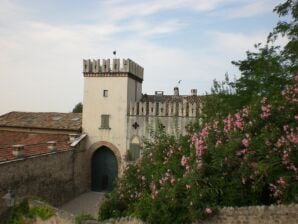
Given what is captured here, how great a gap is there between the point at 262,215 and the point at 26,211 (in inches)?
355

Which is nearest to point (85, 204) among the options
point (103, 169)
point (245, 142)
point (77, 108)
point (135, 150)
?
point (103, 169)

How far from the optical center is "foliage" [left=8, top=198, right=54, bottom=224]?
13.0 meters

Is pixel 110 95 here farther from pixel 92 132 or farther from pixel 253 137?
A: pixel 253 137

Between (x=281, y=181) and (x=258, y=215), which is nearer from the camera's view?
(x=258, y=215)

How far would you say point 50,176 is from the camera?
1923 cm

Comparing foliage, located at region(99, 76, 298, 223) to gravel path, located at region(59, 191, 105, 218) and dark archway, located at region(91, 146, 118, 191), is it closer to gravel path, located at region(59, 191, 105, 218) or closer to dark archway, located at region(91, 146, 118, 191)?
gravel path, located at region(59, 191, 105, 218)

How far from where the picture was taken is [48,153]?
1909 centimetres

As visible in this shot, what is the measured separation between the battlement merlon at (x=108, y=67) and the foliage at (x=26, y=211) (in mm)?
11436

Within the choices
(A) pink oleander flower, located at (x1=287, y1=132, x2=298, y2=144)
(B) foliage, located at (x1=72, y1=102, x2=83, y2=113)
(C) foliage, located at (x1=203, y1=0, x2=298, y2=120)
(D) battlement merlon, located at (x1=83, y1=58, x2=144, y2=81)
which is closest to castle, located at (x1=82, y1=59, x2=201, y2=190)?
(D) battlement merlon, located at (x1=83, y1=58, x2=144, y2=81)

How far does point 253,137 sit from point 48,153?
12.4 m

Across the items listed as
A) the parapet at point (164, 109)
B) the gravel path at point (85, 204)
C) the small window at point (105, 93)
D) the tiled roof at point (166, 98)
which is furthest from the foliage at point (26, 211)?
the tiled roof at point (166, 98)

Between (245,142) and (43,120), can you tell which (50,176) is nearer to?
(43,120)

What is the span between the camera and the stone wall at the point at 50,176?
16.1m

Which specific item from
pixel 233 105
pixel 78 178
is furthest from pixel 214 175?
pixel 78 178
